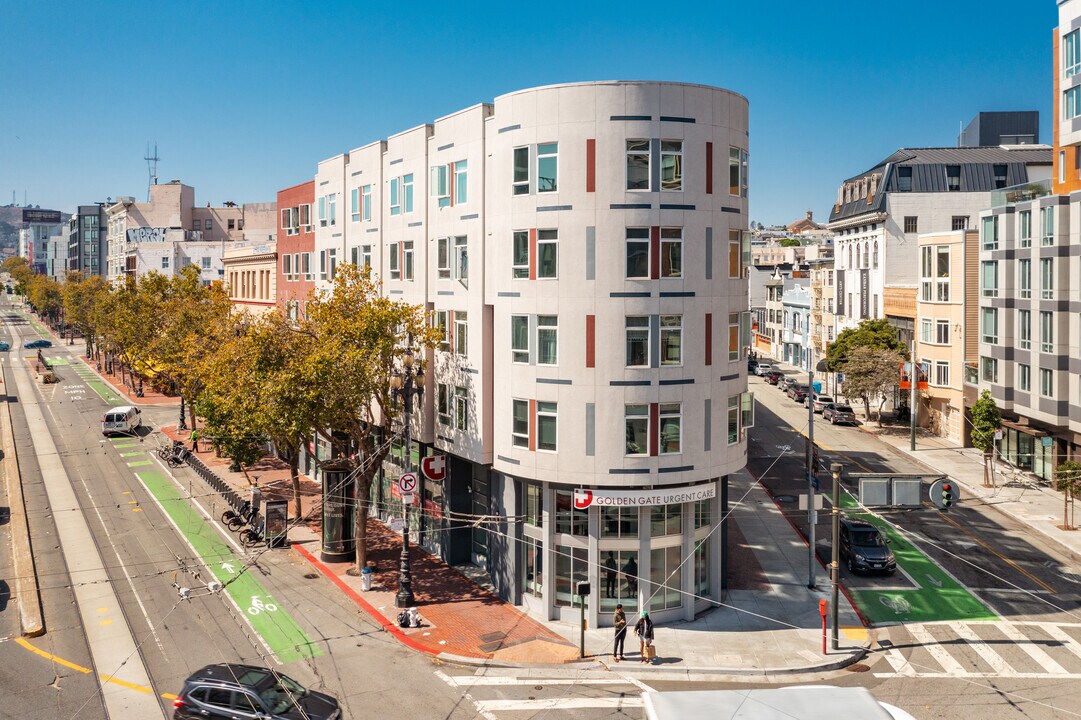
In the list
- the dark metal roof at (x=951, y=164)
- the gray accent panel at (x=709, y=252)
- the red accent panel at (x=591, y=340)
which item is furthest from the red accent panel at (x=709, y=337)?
the dark metal roof at (x=951, y=164)

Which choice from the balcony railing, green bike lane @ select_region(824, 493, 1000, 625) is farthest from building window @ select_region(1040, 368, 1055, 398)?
green bike lane @ select_region(824, 493, 1000, 625)

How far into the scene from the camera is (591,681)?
24.3 meters

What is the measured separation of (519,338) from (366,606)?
1125 centimetres

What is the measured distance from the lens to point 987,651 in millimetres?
26750

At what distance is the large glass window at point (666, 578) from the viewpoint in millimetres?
28562

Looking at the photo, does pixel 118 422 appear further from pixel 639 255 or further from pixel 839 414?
pixel 839 414

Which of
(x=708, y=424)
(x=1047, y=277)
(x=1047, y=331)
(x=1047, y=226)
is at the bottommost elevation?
(x=708, y=424)

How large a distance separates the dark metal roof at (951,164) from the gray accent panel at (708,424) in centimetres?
6173

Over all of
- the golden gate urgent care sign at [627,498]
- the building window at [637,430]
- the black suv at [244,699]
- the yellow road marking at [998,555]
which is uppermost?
the building window at [637,430]

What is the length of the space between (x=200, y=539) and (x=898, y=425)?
5396 cm

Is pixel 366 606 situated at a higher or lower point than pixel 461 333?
lower

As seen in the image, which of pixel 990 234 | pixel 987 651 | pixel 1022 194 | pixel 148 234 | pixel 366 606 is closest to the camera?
pixel 987 651

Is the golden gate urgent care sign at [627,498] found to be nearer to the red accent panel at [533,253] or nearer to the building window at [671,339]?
the building window at [671,339]

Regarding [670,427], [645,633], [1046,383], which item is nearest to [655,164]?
[670,427]
